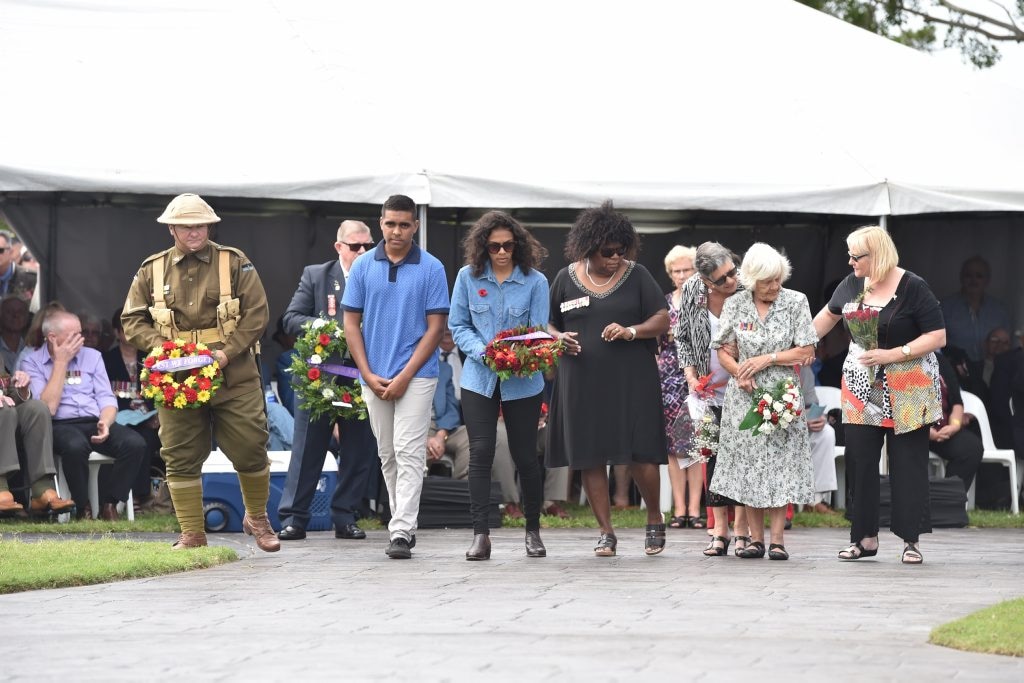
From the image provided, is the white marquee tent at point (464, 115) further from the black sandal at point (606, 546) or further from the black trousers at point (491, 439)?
the black sandal at point (606, 546)

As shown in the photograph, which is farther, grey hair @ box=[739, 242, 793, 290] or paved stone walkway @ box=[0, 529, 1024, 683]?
grey hair @ box=[739, 242, 793, 290]

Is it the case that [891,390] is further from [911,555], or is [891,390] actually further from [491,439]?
[491,439]

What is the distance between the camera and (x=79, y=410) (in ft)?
41.5

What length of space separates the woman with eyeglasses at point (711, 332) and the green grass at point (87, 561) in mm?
2934

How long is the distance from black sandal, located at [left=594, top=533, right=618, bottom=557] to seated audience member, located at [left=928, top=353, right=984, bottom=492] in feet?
13.9

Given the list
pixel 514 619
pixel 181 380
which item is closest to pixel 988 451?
pixel 181 380

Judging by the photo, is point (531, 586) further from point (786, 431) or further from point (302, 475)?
point (302, 475)

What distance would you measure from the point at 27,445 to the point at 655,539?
16.2 feet

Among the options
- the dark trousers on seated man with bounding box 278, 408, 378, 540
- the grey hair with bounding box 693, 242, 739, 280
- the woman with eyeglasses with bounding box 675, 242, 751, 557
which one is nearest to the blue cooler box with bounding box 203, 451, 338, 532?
the dark trousers on seated man with bounding box 278, 408, 378, 540

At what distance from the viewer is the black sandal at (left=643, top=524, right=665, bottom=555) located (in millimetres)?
9984

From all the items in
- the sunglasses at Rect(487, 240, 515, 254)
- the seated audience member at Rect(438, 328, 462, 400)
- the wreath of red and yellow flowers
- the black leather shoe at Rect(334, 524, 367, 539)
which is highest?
the sunglasses at Rect(487, 240, 515, 254)

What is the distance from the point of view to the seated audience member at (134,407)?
13.1 metres

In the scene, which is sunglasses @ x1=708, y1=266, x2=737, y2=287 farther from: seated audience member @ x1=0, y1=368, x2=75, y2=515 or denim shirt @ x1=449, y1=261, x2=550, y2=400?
seated audience member @ x1=0, y1=368, x2=75, y2=515

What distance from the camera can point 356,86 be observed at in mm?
13672
